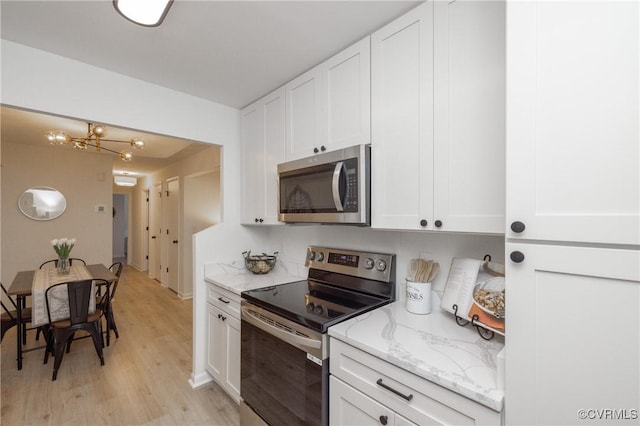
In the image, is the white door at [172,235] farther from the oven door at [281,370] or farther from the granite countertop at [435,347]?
the granite countertop at [435,347]

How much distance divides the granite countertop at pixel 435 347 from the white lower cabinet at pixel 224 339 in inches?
37.3

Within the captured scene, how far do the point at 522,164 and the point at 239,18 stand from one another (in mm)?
1383

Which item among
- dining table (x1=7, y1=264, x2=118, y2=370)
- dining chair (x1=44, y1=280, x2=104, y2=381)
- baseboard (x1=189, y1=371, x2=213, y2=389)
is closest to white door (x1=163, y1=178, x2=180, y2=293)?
dining table (x1=7, y1=264, x2=118, y2=370)

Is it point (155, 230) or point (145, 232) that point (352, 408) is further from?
point (145, 232)

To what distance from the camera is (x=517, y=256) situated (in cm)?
82

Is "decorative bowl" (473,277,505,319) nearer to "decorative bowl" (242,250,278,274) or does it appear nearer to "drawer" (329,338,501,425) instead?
"drawer" (329,338,501,425)

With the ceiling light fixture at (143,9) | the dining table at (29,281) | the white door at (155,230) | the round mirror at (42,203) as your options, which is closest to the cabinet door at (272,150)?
the ceiling light fixture at (143,9)

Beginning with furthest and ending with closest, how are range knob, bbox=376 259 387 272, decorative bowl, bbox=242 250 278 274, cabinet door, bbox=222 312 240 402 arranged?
decorative bowl, bbox=242 250 278 274 → cabinet door, bbox=222 312 240 402 → range knob, bbox=376 259 387 272

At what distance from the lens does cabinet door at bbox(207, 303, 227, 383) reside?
6.82ft

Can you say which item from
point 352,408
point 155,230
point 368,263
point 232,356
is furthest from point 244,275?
point 155,230

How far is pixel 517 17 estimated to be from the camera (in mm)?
831

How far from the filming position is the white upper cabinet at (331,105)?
4.98 feet

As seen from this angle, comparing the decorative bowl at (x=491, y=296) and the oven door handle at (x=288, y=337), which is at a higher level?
the decorative bowl at (x=491, y=296)

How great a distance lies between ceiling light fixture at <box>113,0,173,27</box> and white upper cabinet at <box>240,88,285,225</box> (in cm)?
100
